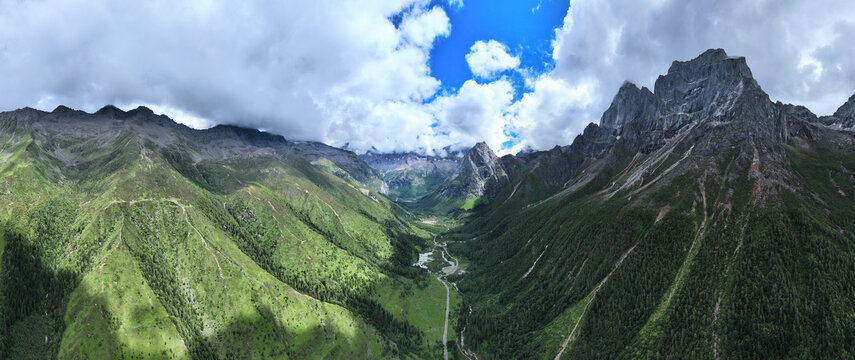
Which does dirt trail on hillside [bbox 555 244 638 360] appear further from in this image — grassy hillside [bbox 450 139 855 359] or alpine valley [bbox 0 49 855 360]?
alpine valley [bbox 0 49 855 360]

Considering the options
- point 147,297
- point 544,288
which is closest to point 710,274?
point 544,288

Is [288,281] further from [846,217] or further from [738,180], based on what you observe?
[846,217]

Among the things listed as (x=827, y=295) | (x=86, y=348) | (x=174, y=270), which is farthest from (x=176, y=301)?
(x=827, y=295)

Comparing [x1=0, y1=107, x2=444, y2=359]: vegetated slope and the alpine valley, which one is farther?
[x1=0, y1=107, x2=444, y2=359]: vegetated slope

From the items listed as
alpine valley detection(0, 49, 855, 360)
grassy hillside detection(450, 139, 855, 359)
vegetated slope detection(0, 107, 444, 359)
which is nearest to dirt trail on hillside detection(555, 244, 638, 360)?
grassy hillside detection(450, 139, 855, 359)

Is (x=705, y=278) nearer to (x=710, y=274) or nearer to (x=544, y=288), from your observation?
(x=710, y=274)

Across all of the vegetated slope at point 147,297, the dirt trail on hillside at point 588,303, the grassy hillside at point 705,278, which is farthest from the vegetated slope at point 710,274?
the vegetated slope at point 147,297

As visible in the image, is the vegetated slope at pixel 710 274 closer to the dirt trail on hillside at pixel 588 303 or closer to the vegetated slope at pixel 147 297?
the dirt trail on hillside at pixel 588 303

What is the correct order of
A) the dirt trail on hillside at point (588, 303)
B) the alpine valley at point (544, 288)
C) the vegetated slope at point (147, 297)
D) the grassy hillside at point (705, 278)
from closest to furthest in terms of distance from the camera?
the grassy hillside at point (705, 278) < the alpine valley at point (544, 288) < the vegetated slope at point (147, 297) < the dirt trail on hillside at point (588, 303)

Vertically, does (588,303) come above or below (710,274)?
below

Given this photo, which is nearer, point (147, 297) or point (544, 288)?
point (147, 297)

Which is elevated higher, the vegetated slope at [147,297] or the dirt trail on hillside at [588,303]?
the dirt trail on hillside at [588,303]

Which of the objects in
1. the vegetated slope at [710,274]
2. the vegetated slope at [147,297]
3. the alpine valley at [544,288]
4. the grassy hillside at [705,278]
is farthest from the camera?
the vegetated slope at [147,297]
